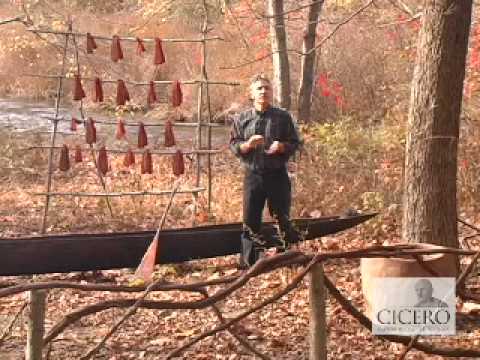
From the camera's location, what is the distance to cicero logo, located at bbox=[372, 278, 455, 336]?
3.67m

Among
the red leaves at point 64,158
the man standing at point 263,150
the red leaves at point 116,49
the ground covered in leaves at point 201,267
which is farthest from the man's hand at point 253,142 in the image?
the red leaves at point 64,158

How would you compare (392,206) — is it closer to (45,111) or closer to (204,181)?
(204,181)

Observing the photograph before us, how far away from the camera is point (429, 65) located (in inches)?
208

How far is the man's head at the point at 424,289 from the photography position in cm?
381

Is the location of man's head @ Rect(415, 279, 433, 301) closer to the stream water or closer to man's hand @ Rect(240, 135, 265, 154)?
man's hand @ Rect(240, 135, 265, 154)

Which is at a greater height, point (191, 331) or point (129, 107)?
point (129, 107)

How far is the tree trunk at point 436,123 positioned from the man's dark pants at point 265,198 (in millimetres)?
1251

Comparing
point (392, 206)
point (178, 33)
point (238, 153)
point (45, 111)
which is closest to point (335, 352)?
point (238, 153)

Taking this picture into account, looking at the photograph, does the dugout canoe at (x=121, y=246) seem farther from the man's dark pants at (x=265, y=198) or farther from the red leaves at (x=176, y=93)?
the red leaves at (x=176, y=93)

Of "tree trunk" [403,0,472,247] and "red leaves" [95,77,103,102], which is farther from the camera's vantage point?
"red leaves" [95,77,103,102]

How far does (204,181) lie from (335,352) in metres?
6.59

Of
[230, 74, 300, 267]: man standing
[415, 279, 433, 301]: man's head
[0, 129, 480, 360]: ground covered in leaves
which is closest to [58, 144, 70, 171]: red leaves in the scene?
[0, 129, 480, 360]: ground covered in leaves

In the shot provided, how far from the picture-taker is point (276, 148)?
6.11 m

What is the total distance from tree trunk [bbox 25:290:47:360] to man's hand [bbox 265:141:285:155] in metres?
3.76
